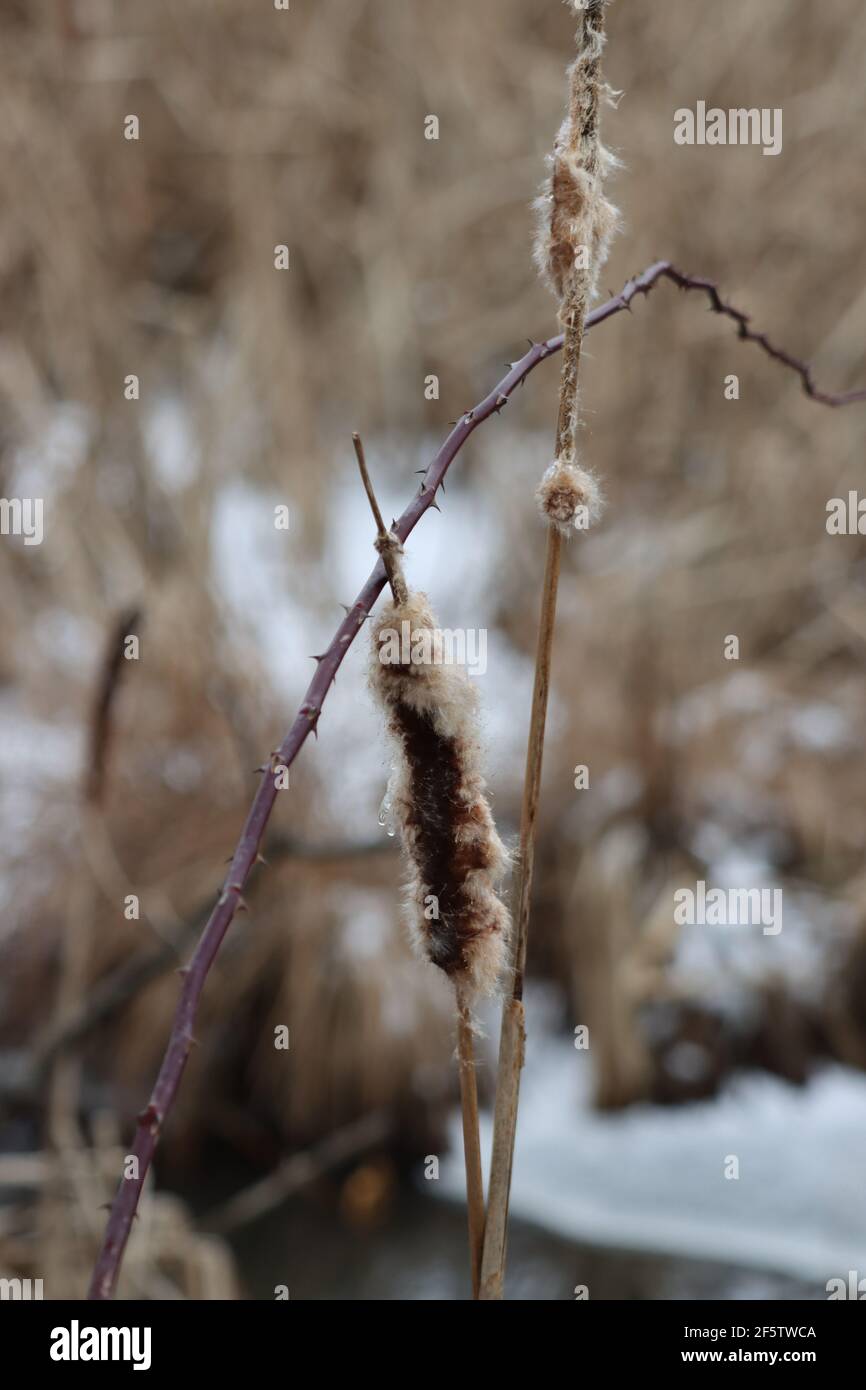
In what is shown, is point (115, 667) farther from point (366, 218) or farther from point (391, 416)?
point (366, 218)

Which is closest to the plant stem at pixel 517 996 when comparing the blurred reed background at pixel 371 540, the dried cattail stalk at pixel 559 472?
the dried cattail stalk at pixel 559 472

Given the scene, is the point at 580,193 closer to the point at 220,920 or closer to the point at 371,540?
the point at 220,920

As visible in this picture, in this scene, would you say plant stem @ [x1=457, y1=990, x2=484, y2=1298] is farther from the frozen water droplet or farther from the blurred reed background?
the blurred reed background

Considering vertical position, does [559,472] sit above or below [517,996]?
above

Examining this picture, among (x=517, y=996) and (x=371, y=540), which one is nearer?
(x=517, y=996)

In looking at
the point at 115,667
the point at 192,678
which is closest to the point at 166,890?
the point at 192,678

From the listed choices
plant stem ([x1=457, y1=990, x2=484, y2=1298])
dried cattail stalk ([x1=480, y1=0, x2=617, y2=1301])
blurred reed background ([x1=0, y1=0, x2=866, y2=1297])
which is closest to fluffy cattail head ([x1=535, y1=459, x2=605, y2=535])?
dried cattail stalk ([x1=480, y1=0, x2=617, y2=1301])

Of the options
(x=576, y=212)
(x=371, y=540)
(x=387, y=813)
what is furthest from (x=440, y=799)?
(x=371, y=540)

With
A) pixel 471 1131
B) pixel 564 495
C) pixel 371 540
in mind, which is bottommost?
pixel 471 1131
